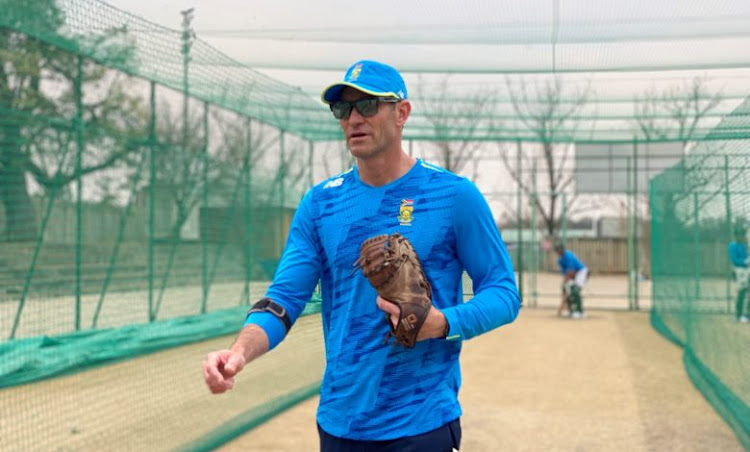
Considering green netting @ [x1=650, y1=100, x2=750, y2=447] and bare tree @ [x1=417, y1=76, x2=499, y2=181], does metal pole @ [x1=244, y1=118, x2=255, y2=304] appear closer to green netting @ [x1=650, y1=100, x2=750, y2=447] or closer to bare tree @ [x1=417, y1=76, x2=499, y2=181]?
bare tree @ [x1=417, y1=76, x2=499, y2=181]

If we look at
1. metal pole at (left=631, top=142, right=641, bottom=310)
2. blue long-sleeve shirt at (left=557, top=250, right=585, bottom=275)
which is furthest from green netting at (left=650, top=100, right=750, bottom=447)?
metal pole at (left=631, top=142, right=641, bottom=310)

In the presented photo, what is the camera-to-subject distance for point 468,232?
6.95ft

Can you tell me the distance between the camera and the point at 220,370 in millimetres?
1796

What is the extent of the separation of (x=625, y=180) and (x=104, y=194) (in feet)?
45.1

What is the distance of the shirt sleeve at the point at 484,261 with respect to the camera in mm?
2045

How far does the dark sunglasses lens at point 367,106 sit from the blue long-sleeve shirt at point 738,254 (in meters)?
5.95

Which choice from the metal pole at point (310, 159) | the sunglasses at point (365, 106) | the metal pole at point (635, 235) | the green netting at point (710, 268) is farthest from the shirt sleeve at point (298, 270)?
the metal pole at point (635, 235)

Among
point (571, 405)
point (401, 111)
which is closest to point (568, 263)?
point (571, 405)

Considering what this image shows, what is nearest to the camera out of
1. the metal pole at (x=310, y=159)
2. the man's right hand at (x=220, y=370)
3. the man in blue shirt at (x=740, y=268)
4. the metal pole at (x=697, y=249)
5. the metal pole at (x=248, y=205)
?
the man's right hand at (x=220, y=370)

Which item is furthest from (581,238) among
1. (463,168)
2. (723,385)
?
(723,385)

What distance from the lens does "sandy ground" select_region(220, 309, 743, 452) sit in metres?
6.02

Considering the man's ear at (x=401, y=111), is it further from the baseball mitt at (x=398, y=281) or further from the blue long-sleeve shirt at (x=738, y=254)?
the blue long-sleeve shirt at (x=738, y=254)

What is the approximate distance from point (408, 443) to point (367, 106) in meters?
0.94

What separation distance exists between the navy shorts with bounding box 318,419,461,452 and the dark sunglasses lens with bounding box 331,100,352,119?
0.92 meters
